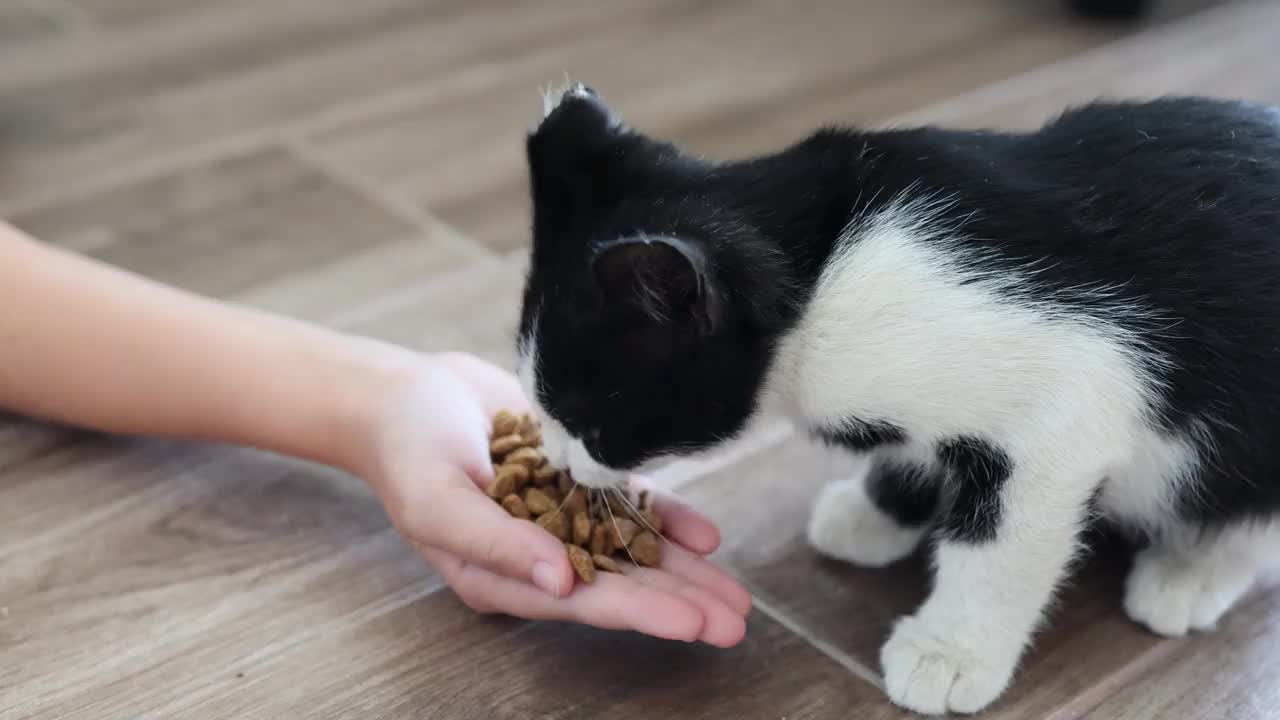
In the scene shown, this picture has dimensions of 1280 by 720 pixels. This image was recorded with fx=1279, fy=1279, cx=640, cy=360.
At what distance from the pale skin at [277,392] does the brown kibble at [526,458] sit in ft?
0.06

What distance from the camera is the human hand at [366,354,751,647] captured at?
0.85 meters

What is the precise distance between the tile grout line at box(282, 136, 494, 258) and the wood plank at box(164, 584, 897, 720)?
1.92 ft

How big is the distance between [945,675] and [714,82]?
117 centimetres

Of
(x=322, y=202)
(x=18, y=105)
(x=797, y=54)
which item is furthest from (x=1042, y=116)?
(x=18, y=105)

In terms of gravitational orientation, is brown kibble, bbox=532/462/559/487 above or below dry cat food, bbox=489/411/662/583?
above

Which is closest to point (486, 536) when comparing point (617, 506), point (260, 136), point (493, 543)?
point (493, 543)

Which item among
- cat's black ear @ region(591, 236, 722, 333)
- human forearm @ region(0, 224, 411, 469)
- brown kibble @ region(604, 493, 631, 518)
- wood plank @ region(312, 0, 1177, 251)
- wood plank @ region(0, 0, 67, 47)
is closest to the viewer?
cat's black ear @ region(591, 236, 722, 333)

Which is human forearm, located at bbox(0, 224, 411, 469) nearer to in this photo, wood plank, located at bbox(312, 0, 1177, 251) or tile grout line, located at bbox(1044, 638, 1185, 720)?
wood plank, located at bbox(312, 0, 1177, 251)

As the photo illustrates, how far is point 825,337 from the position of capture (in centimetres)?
84

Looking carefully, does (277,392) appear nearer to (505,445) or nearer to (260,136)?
(505,445)

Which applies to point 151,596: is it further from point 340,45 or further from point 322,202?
point 340,45

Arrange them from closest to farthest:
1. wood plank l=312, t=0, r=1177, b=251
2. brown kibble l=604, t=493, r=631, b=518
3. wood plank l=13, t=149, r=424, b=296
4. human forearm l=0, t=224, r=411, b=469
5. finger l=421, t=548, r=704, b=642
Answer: finger l=421, t=548, r=704, b=642
brown kibble l=604, t=493, r=631, b=518
human forearm l=0, t=224, r=411, b=469
wood plank l=13, t=149, r=424, b=296
wood plank l=312, t=0, r=1177, b=251

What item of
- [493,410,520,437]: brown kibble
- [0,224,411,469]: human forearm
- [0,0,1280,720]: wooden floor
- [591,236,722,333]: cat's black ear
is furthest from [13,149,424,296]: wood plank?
[591,236,722,333]: cat's black ear

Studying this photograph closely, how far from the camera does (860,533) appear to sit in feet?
3.38
